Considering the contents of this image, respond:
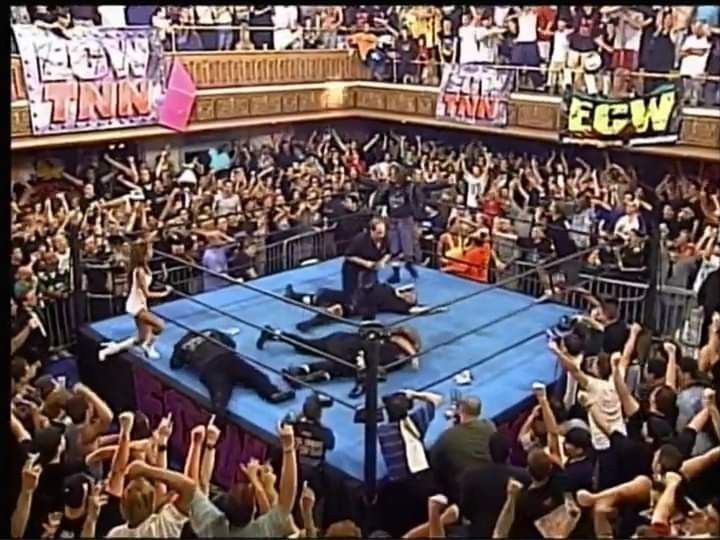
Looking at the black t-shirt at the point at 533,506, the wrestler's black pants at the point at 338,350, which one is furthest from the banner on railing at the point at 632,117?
the black t-shirt at the point at 533,506

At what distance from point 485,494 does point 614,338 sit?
1609 millimetres

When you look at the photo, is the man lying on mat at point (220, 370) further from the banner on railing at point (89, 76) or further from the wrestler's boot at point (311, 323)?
the banner on railing at point (89, 76)

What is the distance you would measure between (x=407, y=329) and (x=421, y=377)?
415 mm

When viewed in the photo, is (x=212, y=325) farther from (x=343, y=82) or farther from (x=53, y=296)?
(x=343, y=82)

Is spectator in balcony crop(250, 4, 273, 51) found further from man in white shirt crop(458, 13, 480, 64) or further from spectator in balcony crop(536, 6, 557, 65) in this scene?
spectator in balcony crop(536, 6, 557, 65)

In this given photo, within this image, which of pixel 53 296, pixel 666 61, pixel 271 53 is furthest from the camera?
pixel 271 53

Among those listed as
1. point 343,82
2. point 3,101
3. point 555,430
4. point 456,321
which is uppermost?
point 3,101

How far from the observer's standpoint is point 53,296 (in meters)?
4.80

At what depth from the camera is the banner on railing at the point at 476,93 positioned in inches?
318

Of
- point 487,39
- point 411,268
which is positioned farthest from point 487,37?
point 411,268

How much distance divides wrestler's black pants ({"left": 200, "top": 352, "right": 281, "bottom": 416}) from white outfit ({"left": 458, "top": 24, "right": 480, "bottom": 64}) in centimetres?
407

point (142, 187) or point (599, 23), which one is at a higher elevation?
point (599, 23)

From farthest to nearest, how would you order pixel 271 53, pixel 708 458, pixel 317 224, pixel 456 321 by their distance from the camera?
pixel 271 53 < pixel 317 224 < pixel 456 321 < pixel 708 458

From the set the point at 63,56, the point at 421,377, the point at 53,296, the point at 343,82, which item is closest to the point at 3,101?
the point at 53,296
